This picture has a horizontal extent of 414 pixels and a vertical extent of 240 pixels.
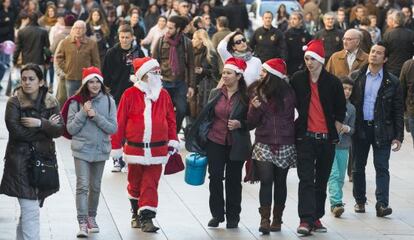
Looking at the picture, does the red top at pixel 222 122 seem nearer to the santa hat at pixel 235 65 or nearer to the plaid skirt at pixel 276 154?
the santa hat at pixel 235 65

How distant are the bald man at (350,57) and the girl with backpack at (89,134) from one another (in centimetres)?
409

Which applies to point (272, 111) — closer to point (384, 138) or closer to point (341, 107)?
point (341, 107)

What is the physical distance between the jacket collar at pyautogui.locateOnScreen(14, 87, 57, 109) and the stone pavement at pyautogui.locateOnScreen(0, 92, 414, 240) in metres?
1.56

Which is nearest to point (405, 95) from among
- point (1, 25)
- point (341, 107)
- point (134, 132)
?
point (341, 107)

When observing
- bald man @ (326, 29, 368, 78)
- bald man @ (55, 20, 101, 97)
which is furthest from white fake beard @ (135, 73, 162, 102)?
bald man @ (55, 20, 101, 97)

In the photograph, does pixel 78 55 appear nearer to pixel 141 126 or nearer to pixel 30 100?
pixel 141 126

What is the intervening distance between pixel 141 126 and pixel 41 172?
1.72 m

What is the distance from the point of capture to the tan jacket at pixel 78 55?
774 inches

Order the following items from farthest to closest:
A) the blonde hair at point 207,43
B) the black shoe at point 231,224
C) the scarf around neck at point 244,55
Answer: the blonde hair at point 207,43, the scarf around neck at point 244,55, the black shoe at point 231,224

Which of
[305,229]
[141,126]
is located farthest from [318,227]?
[141,126]

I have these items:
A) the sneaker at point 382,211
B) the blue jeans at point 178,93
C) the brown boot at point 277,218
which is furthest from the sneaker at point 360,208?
the blue jeans at point 178,93

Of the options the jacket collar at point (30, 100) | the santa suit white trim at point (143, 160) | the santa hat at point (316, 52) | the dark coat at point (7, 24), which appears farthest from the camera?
the dark coat at point (7, 24)

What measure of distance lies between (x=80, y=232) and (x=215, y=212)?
4.68ft

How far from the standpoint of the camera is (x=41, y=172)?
11.5 m
